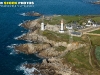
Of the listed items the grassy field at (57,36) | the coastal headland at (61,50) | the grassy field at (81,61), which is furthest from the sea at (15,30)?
the grassy field at (81,61)

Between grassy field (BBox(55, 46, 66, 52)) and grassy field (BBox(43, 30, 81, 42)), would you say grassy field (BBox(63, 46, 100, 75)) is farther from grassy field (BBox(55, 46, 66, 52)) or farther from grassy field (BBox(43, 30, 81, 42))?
grassy field (BBox(43, 30, 81, 42))

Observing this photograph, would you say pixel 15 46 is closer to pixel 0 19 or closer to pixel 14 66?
pixel 14 66

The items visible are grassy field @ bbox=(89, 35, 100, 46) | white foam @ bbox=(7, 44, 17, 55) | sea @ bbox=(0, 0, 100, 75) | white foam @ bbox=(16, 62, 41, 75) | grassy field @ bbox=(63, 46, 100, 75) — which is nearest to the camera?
grassy field @ bbox=(63, 46, 100, 75)

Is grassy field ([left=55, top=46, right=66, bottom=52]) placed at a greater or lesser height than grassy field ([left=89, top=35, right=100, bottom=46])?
lesser

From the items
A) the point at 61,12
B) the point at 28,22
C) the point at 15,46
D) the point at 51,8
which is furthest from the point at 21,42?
the point at 51,8

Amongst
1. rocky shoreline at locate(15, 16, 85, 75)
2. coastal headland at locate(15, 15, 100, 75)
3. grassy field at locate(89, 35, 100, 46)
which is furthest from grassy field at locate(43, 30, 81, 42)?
grassy field at locate(89, 35, 100, 46)

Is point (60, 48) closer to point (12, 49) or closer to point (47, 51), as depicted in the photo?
point (47, 51)

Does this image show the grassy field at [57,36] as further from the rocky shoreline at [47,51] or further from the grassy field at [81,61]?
the grassy field at [81,61]

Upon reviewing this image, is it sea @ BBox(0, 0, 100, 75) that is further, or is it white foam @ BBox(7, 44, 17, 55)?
white foam @ BBox(7, 44, 17, 55)
